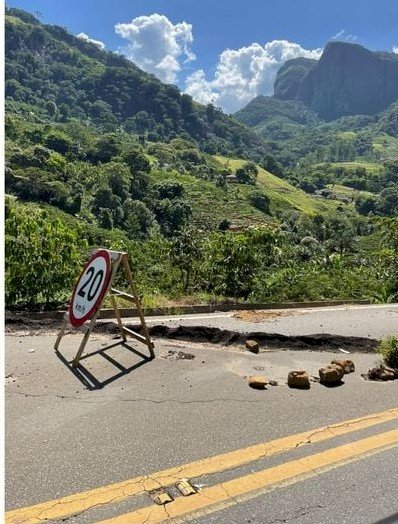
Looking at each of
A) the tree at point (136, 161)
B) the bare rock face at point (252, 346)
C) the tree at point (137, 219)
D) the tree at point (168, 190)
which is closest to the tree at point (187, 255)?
the bare rock face at point (252, 346)

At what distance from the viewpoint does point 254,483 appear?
10.5 ft

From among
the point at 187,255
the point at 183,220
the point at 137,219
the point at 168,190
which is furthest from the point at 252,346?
the point at 168,190

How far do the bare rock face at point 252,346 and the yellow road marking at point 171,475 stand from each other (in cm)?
222

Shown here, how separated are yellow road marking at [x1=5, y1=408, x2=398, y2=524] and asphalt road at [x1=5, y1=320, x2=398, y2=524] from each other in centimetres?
1

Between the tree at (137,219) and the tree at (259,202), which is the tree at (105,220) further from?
the tree at (259,202)

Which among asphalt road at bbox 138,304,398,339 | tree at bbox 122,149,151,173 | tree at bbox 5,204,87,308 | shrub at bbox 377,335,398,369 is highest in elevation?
tree at bbox 122,149,151,173

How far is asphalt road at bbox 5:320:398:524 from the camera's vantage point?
295cm

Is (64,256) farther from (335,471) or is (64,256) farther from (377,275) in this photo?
(377,275)

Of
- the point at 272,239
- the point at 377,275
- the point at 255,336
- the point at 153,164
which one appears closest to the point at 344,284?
the point at 377,275

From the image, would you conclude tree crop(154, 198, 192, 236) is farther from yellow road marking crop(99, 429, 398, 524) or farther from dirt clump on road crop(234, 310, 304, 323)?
yellow road marking crop(99, 429, 398, 524)

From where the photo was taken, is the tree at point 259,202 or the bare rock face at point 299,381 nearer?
the bare rock face at point 299,381

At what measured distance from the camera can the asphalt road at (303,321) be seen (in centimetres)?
843

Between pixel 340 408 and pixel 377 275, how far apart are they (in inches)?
616

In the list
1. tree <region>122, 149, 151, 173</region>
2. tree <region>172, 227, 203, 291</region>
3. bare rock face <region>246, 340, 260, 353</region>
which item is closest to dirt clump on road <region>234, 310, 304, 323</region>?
bare rock face <region>246, 340, 260, 353</region>
